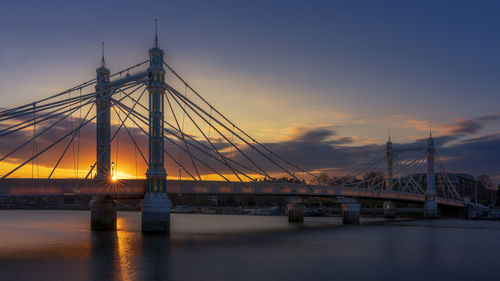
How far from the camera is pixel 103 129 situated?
2537 inches

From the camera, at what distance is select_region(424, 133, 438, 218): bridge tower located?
118 m

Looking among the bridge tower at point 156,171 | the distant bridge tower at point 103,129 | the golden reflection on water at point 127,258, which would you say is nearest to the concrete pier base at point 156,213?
the bridge tower at point 156,171

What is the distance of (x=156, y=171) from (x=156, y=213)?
4.23 meters

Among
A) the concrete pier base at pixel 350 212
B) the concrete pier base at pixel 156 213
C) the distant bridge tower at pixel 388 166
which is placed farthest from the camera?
the distant bridge tower at pixel 388 166

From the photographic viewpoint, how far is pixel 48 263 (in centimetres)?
3709

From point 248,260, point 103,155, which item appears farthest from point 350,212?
point 248,260

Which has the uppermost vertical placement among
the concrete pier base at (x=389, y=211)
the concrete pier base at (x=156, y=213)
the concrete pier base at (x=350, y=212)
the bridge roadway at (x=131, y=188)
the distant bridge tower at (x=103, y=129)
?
the distant bridge tower at (x=103, y=129)

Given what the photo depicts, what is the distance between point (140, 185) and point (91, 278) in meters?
24.6

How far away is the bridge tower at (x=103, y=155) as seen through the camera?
206 ft

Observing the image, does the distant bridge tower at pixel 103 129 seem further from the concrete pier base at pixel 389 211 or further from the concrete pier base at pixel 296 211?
the concrete pier base at pixel 389 211

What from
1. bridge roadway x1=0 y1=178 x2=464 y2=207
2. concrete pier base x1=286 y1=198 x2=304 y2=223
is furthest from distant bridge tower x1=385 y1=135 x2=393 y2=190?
bridge roadway x1=0 y1=178 x2=464 y2=207

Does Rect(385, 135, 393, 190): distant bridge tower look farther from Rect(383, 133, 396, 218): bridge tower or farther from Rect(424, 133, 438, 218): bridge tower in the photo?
Rect(424, 133, 438, 218): bridge tower

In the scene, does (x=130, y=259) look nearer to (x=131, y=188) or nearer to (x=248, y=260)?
(x=248, y=260)

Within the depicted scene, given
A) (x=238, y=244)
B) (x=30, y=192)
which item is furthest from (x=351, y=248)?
(x=30, y=192)
